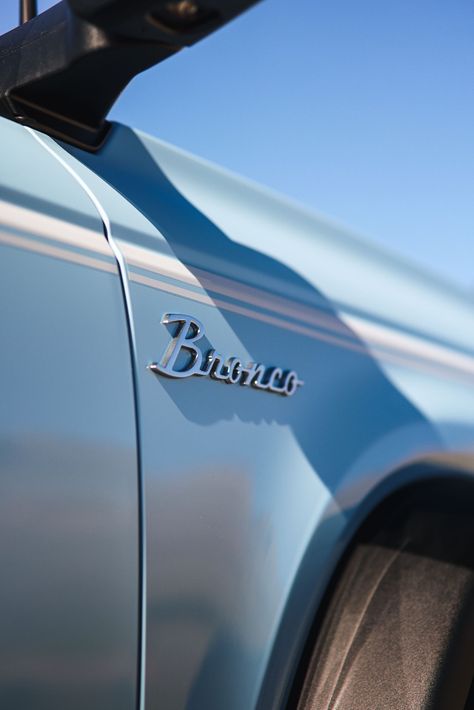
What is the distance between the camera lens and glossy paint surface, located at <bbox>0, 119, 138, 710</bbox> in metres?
0.84

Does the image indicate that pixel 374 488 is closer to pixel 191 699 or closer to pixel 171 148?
pixel 191 699

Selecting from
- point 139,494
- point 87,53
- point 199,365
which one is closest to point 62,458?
point 139,494

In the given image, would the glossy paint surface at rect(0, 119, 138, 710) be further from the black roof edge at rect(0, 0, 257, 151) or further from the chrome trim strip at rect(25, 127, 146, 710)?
the black roof edge at rect(0, 0, 257, 151)

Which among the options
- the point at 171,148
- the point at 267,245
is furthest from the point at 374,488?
the point at 171,148

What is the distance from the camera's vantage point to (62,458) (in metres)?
0.87

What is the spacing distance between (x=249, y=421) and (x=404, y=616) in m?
0.58

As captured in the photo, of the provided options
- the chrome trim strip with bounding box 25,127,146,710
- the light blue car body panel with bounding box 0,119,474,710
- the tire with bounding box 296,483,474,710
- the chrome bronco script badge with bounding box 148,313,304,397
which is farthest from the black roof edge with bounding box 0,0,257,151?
the tire with bounding box 296,483,474,710

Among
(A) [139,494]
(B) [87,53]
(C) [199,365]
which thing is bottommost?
(A) [139,494]

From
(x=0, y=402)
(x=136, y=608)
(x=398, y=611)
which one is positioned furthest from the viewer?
(x=398, y=611)

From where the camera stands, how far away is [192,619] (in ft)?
3.27

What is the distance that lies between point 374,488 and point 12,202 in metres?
0.72

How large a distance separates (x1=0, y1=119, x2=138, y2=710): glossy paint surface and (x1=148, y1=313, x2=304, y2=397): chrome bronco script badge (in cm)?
7

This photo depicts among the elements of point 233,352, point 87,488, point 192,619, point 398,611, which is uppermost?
point 233,352

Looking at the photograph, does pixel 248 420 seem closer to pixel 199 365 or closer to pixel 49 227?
pixel 199 365
